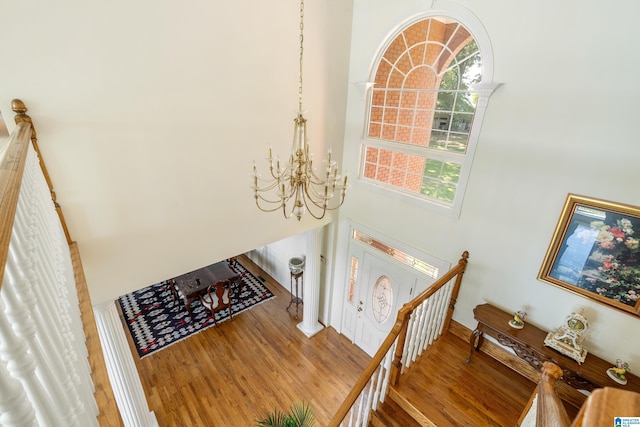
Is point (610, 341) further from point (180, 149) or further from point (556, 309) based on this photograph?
point (180, 149)

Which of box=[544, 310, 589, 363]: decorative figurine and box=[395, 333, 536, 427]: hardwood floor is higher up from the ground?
box=[544, 310, 589, 363]: decorative figurine

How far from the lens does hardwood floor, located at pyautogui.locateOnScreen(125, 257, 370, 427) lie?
424 centimetres

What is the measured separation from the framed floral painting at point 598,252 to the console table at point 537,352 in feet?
1.78

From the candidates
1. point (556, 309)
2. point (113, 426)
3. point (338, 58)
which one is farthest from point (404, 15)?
point (113, 426)

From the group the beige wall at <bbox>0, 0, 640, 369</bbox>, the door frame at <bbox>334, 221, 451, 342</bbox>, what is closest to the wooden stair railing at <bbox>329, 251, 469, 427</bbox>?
the door frame at <bbox>334, 221, 451, 342</bbox>

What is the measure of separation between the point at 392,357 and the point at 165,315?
→ 5431 mm

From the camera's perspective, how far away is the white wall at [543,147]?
7.22 ft

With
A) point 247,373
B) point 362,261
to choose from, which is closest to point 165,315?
point 247,373

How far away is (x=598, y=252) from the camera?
2438 mm

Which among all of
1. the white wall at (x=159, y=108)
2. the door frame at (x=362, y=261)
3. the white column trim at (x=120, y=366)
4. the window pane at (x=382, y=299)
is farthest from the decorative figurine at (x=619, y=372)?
the white column trim at (x=120, y=366)

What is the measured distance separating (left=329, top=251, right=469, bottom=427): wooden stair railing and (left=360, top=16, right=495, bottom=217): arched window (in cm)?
93

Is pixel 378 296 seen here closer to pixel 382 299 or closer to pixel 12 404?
pixel 382 299

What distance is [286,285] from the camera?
7.14m

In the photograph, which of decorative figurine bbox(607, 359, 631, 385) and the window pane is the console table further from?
the window pane
